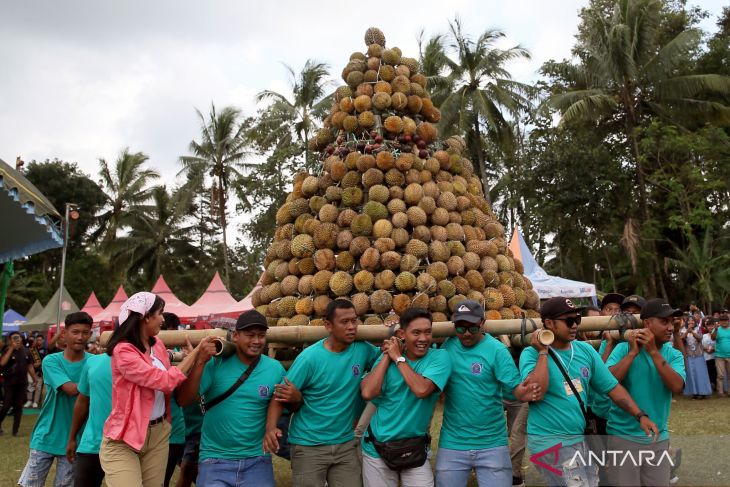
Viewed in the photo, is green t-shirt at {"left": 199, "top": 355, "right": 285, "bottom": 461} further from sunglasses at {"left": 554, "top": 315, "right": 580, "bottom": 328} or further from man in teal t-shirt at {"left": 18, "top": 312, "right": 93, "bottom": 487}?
sunglasses at {"left": 554, "top": 315, "right": 580, "bottom": 328}

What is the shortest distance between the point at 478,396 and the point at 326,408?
3.34 ft

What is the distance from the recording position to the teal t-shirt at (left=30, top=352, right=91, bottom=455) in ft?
16.8

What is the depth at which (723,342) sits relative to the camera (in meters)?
13.7

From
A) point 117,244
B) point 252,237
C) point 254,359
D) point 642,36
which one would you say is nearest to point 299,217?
point 254,359

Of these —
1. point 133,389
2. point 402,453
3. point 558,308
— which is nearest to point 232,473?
point 133,389

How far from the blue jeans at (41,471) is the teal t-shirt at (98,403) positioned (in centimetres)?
89

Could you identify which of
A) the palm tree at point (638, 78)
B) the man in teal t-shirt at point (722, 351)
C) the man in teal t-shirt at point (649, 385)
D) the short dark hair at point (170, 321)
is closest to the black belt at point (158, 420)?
the short dark hair at point (170, 321)

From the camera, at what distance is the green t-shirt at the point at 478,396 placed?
426 cm

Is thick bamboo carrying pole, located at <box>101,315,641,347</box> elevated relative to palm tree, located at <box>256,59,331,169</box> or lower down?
lower down

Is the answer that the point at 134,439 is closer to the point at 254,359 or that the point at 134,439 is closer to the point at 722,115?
the point at 254,359

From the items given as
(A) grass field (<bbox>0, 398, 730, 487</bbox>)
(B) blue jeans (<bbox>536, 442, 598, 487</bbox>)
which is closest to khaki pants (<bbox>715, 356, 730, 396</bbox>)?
(A) grass field (<bbox>0, 398, 730, 487</bbox>)

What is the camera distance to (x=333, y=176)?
846 cm

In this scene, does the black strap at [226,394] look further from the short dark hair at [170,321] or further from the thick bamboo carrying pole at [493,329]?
the short dark hair at [170,321]

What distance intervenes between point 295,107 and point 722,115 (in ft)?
53.1
